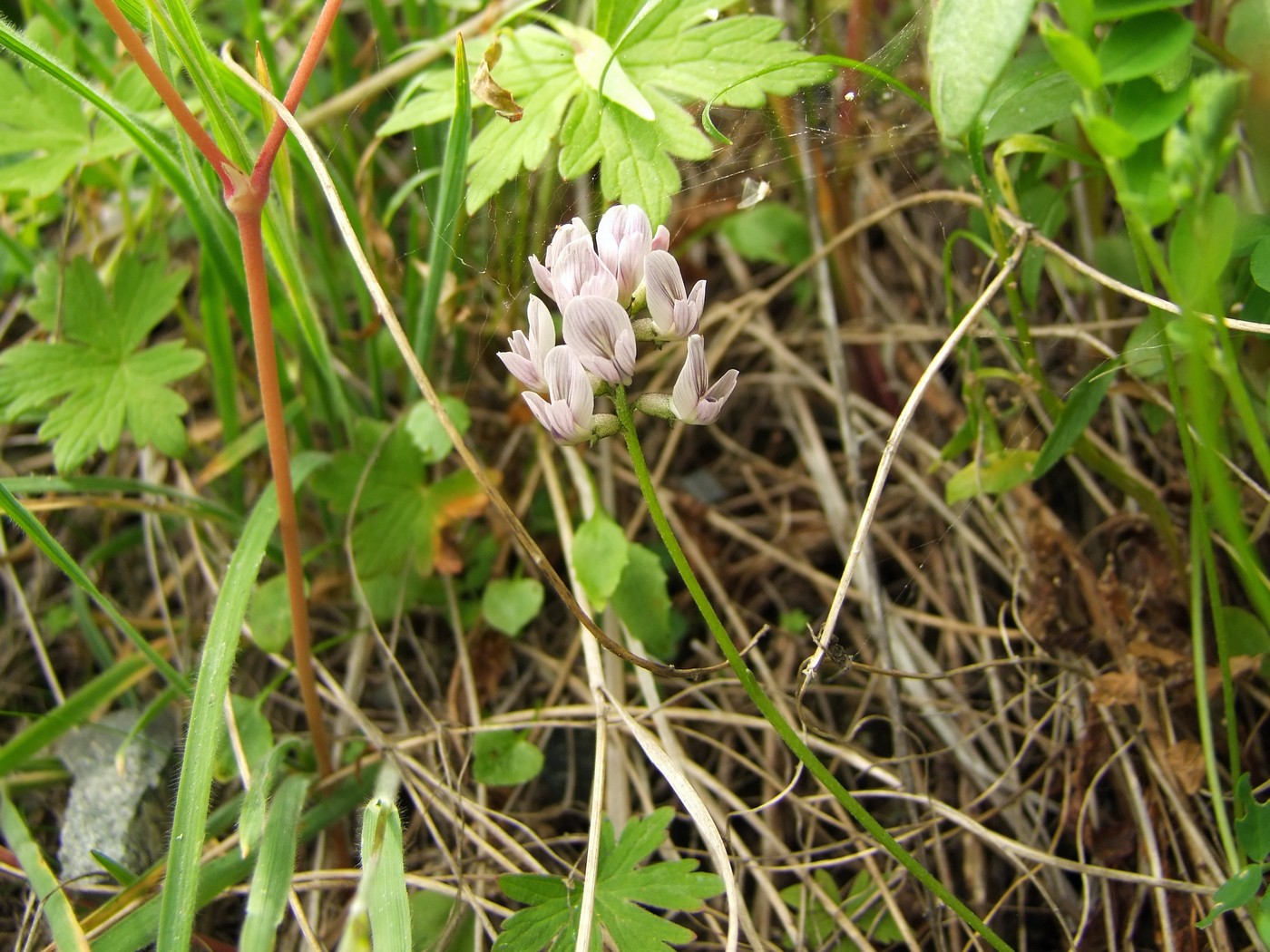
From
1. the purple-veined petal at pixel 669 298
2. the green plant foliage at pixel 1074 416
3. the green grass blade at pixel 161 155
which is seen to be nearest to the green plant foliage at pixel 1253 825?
the green plant foliage at pixel 1074 416

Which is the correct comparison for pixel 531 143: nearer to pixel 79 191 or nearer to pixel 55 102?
pixel 55 102

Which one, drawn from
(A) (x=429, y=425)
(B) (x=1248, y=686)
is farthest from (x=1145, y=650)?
(A) (x=429, y=425)

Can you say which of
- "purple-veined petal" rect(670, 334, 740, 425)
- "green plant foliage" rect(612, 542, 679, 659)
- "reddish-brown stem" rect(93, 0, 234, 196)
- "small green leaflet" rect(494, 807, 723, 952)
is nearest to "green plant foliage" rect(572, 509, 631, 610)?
"green plant foliage" rect(612, 542, 679, 659)

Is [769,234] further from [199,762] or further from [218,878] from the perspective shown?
[218,878]

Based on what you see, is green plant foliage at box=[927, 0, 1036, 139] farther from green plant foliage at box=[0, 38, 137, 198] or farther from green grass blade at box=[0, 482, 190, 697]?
green plant foliage at box=[0, 38, 137, 198]

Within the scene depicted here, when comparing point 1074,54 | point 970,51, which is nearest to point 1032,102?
point 970,51

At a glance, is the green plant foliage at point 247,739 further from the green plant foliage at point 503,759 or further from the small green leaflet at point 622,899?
the small green leaflet at point 622,899
